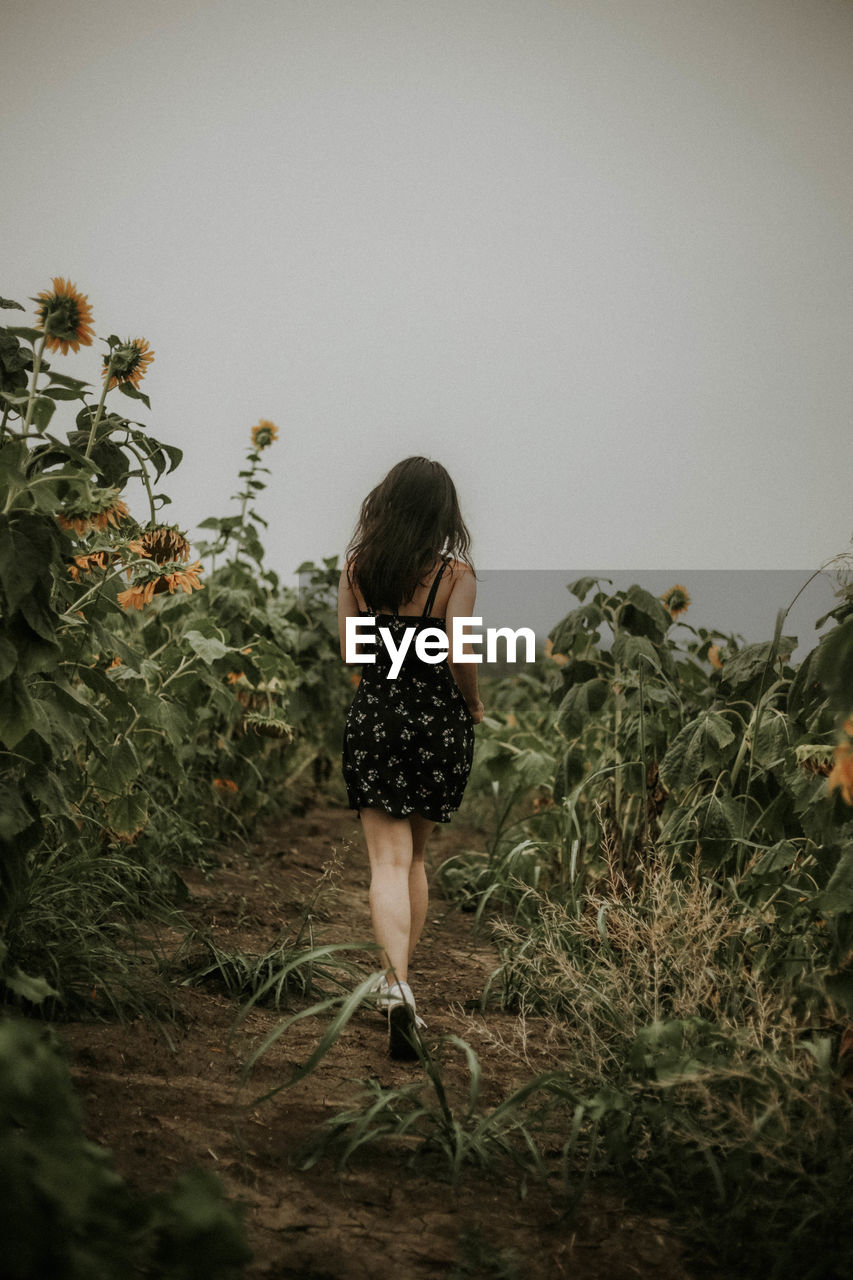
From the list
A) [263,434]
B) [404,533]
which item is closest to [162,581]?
[404,533]

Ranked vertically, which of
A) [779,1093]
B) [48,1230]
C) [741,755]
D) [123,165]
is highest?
[123,165]

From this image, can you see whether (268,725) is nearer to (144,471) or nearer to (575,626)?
(575,626)

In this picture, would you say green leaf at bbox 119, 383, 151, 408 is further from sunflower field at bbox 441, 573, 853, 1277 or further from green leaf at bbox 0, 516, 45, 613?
sunflower field at bbox 441, 573, 853, 1277

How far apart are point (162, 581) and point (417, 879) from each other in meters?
1.04

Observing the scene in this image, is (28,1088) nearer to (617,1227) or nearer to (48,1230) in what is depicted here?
(48,1230)

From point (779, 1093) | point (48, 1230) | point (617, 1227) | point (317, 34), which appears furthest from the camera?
point (317, 34)

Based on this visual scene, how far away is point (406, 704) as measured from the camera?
2699 mm

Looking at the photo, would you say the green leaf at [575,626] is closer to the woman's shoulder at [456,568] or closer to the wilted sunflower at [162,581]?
the woman's shoulder at [456,568]

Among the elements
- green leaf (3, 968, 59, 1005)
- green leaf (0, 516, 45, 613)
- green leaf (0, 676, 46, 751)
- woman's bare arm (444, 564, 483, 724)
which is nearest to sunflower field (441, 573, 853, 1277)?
woman's bare arm (444, 564, 483, 724)

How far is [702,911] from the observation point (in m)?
2.30

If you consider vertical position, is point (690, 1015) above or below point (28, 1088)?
below

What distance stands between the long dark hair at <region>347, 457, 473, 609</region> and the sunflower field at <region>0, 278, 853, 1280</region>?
472mm

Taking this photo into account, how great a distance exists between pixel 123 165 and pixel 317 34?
137 cm

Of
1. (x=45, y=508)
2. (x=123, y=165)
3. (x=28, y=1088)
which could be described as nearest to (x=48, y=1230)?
(x=28, y=1088)
